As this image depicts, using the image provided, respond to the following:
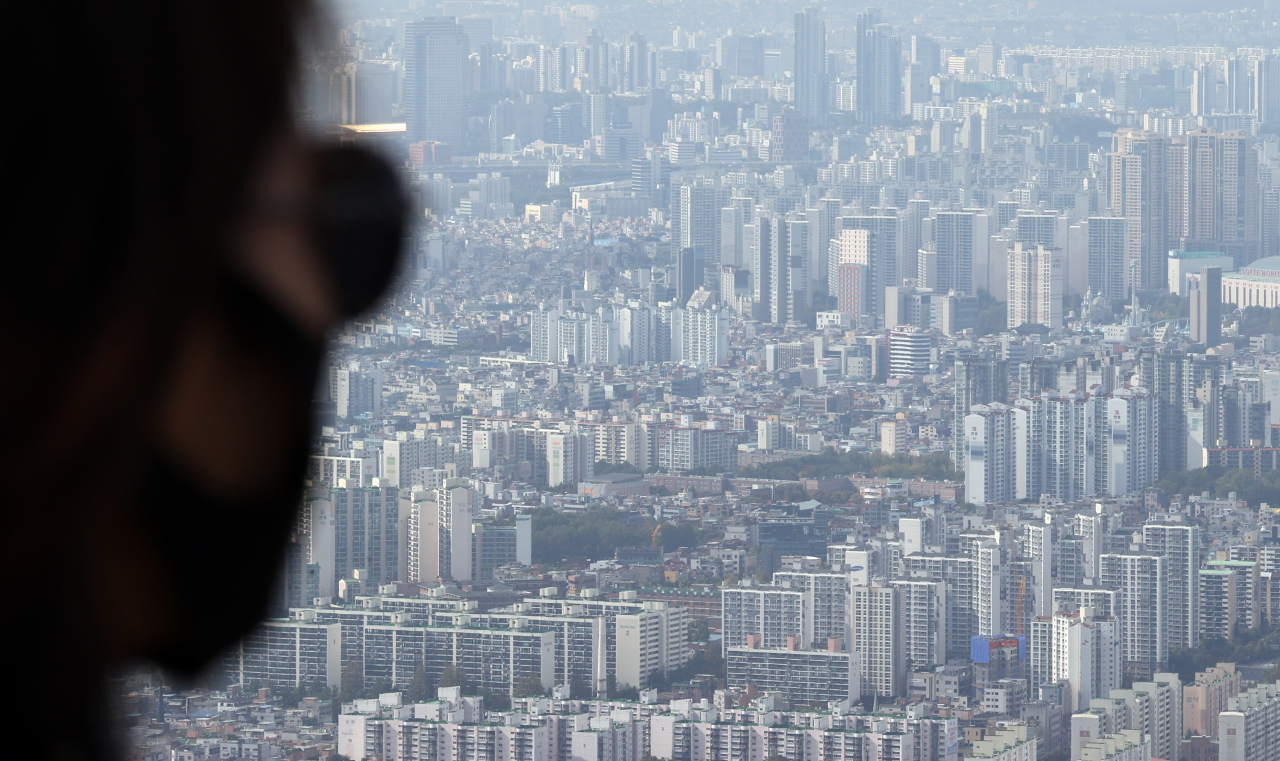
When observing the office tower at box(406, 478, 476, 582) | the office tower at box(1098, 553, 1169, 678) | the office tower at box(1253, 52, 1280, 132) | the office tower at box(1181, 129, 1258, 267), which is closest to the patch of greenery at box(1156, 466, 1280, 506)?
the office tower at box(1098, 553, 1169, 678)

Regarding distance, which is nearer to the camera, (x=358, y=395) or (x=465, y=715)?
(x=465, y=715)

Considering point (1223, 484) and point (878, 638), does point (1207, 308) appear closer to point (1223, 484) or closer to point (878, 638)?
point (1223, 484)

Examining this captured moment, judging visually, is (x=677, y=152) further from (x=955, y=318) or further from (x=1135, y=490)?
(x=1135, y=490)

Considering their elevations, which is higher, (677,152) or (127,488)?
(677,152)

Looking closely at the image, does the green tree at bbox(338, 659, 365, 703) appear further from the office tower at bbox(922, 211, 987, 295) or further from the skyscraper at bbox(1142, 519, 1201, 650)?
the office tower at bbox(922, 211, 987, 295)

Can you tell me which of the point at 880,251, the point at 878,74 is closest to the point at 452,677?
the point at 880,251

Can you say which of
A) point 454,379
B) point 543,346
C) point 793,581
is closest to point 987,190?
point 543,346

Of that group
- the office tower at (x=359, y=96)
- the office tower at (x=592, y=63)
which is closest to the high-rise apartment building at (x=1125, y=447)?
the office tower at (x=592, y=63)
